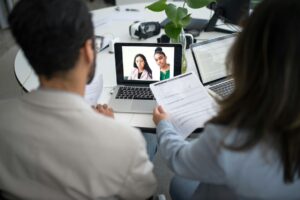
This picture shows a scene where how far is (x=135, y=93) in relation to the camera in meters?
1.43

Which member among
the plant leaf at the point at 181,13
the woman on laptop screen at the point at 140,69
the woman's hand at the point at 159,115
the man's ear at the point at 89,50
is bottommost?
the woman's hand at the point at 159,115

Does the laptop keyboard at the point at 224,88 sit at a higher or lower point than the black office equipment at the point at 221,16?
lower

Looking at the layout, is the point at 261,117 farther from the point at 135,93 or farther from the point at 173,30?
the point at 173,30

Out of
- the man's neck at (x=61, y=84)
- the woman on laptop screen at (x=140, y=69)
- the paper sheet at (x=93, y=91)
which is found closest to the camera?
the man's neck at (x=61, y=84)

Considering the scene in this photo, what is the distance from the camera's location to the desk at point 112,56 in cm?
133

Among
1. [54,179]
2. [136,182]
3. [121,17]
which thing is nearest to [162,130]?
[136,182]

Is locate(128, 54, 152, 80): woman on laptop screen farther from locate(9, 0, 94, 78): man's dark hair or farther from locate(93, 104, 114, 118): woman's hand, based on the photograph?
locate(9, 0, 94, 78): man's dark hair

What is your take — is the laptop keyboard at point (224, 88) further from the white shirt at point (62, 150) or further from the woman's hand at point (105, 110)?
the white shirt at point (62, 150)

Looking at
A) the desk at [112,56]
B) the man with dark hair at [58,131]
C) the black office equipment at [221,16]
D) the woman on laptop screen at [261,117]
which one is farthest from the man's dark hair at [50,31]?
A: the black office equipment at [221,16]

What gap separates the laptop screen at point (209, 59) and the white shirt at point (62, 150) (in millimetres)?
689

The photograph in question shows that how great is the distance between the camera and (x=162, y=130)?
117 cm

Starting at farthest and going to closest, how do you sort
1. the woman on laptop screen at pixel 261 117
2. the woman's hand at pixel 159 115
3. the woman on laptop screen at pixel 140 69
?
1. the woman on laptop screen at pixel 140 69
2. the woman's hand at pixel 159 115
3. the woman on laptop screen at pixel 261 117

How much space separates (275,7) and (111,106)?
0.81 metres

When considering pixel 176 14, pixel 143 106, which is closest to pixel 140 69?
pixel 143 106
